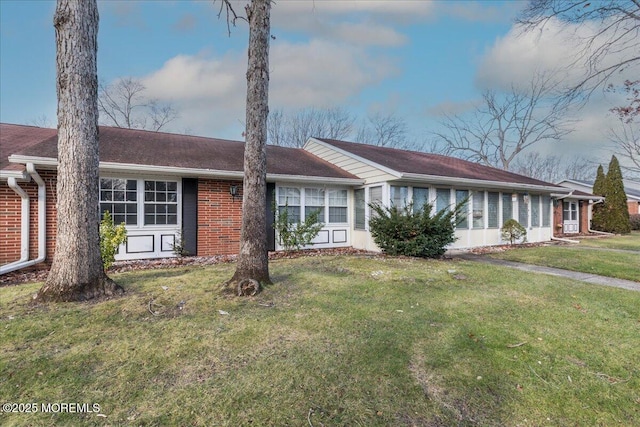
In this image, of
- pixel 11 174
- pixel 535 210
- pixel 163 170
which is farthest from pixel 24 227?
pixel 535 210

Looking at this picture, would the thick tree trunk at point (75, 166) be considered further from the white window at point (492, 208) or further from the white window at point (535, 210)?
the white window at point (535, 210)

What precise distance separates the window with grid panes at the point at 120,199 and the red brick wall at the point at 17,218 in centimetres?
102

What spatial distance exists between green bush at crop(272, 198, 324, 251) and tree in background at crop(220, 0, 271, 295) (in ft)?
15.8

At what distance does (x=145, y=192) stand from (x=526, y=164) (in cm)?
4823

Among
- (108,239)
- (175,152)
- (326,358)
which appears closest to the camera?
(326,358)

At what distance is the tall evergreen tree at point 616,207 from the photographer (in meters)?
19.9

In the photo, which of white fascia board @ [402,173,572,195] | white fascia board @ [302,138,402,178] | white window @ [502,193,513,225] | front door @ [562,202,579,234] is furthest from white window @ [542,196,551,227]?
white fascia board @ [302,138,402,178]

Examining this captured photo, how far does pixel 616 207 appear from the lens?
794 inches

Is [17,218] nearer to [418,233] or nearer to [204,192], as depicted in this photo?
[204,192]

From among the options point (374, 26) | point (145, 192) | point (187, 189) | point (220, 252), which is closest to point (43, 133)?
point (145, 192)

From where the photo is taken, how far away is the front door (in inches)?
736

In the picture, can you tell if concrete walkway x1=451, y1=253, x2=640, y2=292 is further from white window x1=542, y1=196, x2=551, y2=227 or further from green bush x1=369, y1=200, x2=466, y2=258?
white window x1=542, y1=196, x2=551, y2=227

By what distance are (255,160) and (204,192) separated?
4.94 m

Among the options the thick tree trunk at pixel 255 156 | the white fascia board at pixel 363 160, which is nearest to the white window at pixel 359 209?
the white fascia board at pixel 363 160
